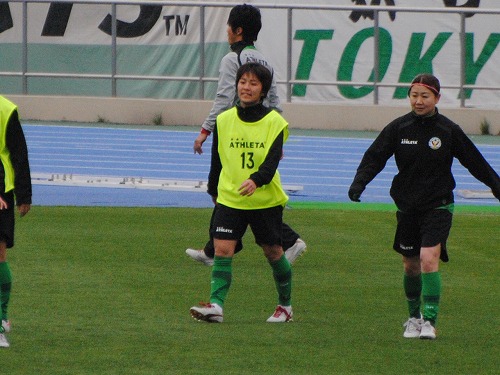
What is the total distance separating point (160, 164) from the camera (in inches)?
738

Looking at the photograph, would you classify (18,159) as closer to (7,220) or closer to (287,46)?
(7,220)

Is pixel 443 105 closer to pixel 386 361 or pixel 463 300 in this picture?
pixel 463 300

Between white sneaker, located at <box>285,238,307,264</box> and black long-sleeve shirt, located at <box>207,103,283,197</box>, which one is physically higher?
black long-sleeve shirt, located at <box>207,103,283,197</box>

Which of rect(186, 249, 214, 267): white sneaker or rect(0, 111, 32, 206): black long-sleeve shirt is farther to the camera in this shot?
rect(186, 249, 214, 267): white sneaker

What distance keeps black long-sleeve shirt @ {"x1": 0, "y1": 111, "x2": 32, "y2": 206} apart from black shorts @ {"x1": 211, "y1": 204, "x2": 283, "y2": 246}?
1465 millimetres

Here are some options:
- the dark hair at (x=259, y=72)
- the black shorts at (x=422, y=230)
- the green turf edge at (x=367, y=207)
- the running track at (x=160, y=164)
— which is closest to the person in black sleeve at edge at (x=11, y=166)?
the dark hair at (x=259, y=72)

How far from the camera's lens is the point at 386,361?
6969 mm

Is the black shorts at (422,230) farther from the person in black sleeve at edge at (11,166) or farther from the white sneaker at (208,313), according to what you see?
the person in black sleeve at edge at (11,166)

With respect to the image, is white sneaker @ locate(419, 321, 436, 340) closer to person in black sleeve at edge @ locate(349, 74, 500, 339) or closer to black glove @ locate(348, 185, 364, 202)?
person in black sleeve at edge @ locate(349, 74, 500, 339)

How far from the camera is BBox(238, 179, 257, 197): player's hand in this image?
7.69m

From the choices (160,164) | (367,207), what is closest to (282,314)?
(367,207)

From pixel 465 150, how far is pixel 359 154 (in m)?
12.1

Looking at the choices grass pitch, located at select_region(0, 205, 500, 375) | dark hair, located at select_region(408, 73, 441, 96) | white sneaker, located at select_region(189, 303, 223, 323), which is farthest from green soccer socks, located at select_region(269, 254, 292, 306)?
dark hair, located at select_region(408, 73, 441, 96)

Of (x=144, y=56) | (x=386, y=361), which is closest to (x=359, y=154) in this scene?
(x=144, y=56)
